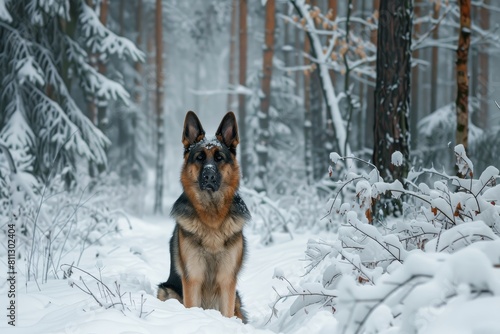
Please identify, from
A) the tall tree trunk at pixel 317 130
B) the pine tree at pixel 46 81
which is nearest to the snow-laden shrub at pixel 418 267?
the pine tree at pixel 46 81

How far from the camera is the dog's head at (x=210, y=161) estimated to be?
4.98 m

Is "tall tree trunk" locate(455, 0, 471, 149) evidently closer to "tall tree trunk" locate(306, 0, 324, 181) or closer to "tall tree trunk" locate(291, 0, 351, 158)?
"tall tree trunk" locate(291, 0, 351, 158)

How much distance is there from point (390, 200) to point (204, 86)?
58.5 metres

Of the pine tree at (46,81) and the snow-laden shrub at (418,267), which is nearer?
the snow-laden shrub at (418,267)

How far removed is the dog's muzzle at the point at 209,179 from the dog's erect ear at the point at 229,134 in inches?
17.9

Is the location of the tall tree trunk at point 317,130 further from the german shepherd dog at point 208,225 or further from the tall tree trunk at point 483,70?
the german shepherd dog at point 208,225

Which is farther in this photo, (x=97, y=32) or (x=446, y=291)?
(x=97, y=32)

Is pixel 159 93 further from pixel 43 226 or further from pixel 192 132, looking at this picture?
pixel 192 132

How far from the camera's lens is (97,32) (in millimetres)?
12172

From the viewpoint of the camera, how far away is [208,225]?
493cm

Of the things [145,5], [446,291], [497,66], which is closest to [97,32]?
[446,291]

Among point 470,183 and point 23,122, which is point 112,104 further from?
point 470,183

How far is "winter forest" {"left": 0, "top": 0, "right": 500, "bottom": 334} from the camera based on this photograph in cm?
241

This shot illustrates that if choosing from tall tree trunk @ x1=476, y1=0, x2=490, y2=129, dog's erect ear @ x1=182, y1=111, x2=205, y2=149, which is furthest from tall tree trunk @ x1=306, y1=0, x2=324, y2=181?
dog's erect ear @ x1=182, y1=111, x2=205, y2=149
